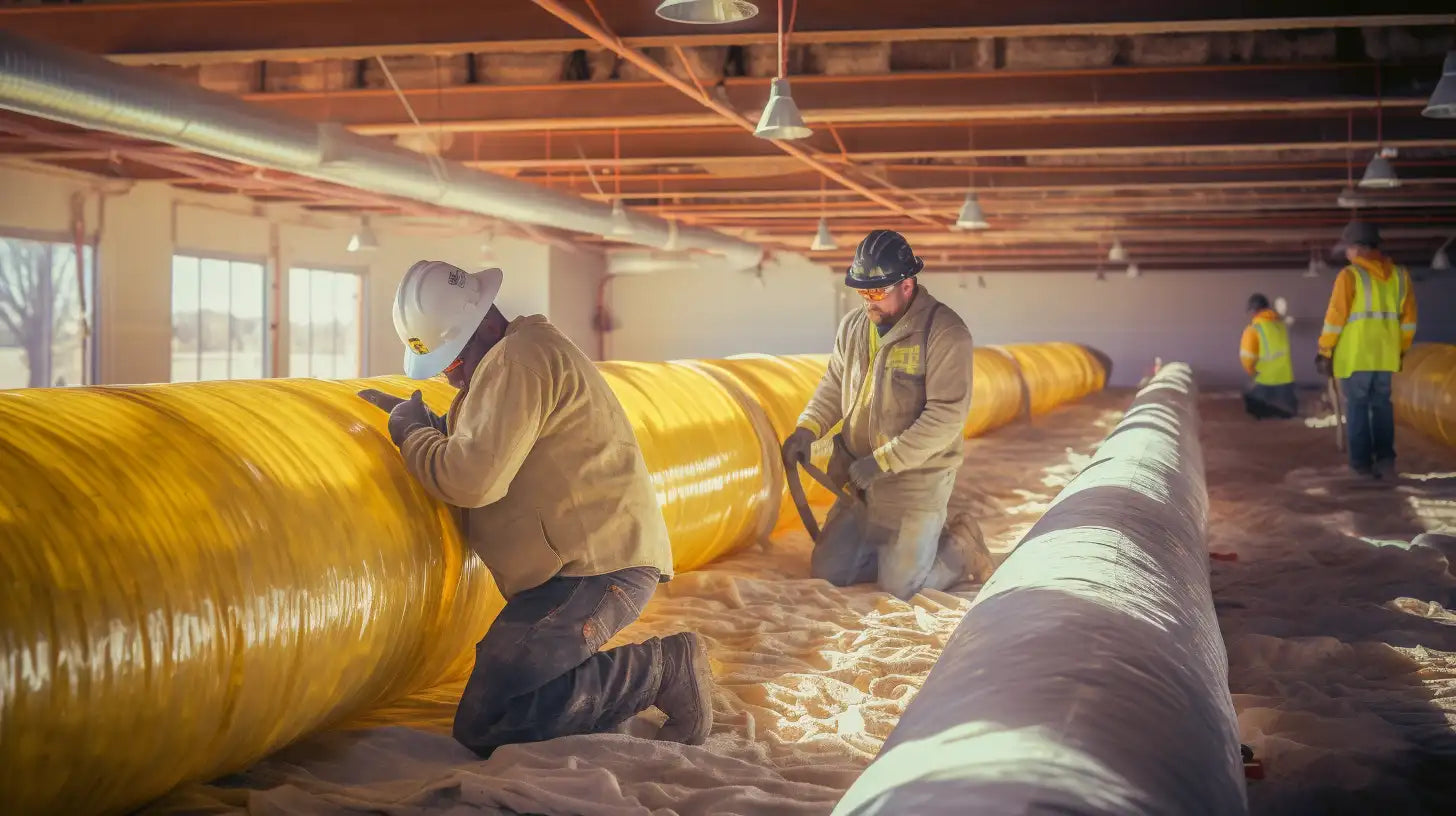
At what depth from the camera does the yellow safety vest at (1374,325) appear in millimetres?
7820

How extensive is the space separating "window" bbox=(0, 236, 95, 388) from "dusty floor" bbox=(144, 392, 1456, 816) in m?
9.02

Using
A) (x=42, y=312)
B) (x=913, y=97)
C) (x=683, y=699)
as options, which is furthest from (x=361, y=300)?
(x=683, y=699)

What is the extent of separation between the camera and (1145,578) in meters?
2.52

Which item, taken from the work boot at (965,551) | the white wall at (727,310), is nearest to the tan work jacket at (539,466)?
the work boot at (965,551)

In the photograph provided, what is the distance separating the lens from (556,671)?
10.1ft

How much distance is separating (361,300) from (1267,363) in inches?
484

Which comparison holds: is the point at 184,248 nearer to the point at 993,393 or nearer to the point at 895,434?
the point at 993,393

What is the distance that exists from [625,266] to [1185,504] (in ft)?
61.8

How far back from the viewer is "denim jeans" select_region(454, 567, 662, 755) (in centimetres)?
306

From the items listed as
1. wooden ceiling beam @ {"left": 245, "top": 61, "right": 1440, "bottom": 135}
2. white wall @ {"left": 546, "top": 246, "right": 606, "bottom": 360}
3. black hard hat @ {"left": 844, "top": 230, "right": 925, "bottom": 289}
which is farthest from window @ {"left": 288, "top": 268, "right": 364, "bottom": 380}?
black hard hat @ {"left": 844, "top": 230, "right": 925, "bottom": 289}

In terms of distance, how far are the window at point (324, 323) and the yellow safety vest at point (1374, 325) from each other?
39.5 ft

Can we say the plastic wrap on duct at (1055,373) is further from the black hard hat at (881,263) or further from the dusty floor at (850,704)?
the black hard hat at (881,263)

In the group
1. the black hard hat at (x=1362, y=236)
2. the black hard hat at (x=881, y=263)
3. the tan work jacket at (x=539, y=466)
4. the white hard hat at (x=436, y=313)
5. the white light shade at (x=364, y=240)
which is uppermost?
the white light shade at (x=364, y=240)

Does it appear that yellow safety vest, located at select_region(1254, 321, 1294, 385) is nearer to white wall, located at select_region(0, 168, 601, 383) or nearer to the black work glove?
white wall, located at select_region(0, 168, 601, 383)
